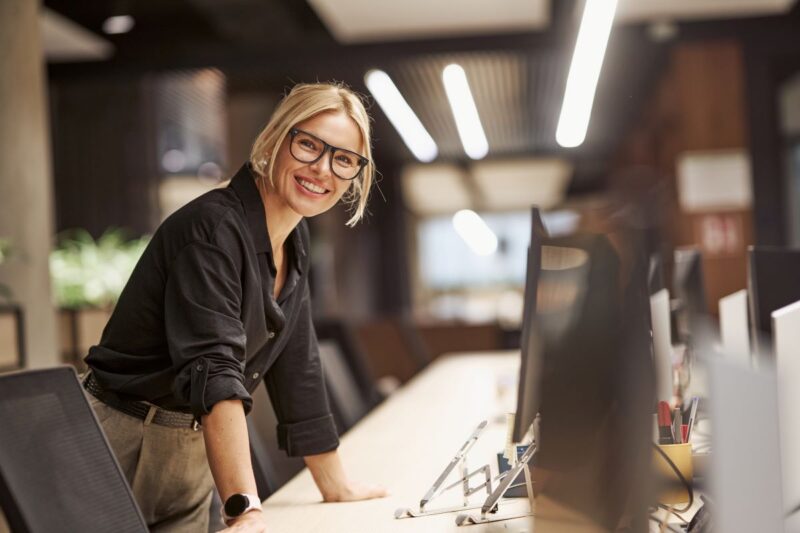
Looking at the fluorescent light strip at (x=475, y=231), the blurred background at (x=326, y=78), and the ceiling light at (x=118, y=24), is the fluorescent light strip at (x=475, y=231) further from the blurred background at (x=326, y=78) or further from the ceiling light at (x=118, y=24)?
the ceiling light at (x=118, y=24)

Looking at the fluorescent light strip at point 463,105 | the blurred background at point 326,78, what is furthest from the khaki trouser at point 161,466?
the fluorescent light strip at point 463,105

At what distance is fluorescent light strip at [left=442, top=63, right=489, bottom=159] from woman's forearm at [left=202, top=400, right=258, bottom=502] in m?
5.01

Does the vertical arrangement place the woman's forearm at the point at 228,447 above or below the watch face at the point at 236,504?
above

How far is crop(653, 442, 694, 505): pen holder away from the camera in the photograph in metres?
1.46

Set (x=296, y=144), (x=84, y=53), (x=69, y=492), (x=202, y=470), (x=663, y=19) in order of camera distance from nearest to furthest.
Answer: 1. (x=69, y=492)
2. (x=296, y=144)
3. (x=202, y=470)
4. (x=663, y=19)
5. (x=84, y=53)

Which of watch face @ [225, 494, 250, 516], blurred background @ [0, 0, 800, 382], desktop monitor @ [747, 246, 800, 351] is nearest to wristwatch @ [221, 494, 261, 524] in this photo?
watch face @ [225, 494, 250, 516]

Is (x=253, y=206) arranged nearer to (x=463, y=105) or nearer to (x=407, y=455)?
(x=407, y=455)

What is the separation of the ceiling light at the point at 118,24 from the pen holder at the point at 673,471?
558cm

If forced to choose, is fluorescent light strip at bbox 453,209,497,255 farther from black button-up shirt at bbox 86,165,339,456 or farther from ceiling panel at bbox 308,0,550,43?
black button-up shirt at bbox 86,165,339,456

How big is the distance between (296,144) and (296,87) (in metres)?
0.15

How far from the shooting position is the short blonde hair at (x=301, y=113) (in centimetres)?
153

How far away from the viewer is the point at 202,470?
5.50 feet

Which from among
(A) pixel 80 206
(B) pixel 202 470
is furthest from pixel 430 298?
(B) pixel 202 470

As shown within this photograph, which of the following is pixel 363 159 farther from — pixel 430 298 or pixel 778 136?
pixel 430 298
